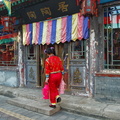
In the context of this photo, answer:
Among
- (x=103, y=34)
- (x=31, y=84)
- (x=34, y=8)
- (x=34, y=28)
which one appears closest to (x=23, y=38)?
(x=34, y=28)

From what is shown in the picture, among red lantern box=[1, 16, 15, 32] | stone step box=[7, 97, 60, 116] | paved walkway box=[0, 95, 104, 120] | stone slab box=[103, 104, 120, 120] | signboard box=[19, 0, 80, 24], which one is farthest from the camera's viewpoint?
red lantern box=[1, 16, 15, 32]

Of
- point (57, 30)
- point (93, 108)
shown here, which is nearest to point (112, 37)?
point (57, 30)

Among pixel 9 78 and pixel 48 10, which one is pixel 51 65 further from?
pixel 9 78

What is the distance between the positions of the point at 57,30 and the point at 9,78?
3.94 m

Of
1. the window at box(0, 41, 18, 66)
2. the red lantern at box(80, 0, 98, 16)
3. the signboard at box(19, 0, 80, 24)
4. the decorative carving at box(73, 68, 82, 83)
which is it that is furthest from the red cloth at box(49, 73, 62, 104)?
the window at box(0, 41, 18, 66)

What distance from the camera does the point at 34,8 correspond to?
647 centimetres

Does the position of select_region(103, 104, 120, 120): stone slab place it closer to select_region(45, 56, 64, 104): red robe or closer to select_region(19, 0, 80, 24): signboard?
select_region(45, 56, 64, 104): red robe

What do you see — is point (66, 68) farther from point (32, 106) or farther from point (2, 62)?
point (2, 62)

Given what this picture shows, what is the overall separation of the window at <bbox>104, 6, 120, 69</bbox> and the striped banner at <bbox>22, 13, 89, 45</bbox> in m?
0.70

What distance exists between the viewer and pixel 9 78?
7.99m

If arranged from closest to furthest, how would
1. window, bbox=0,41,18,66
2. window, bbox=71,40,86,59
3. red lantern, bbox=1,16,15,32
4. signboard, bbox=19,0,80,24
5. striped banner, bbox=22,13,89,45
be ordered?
striped banner, bbox=22,13,89,45
signboard, bbox=19,0,80,24
window, bbox=71,40,86,59
red lantern, bbox=1,16,15,32
window, bbox=0,41,18,66

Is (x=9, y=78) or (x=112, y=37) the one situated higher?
(x=112, y=37)

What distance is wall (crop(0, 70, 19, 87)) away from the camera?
304 inches

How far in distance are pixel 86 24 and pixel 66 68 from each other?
6.31 ft
